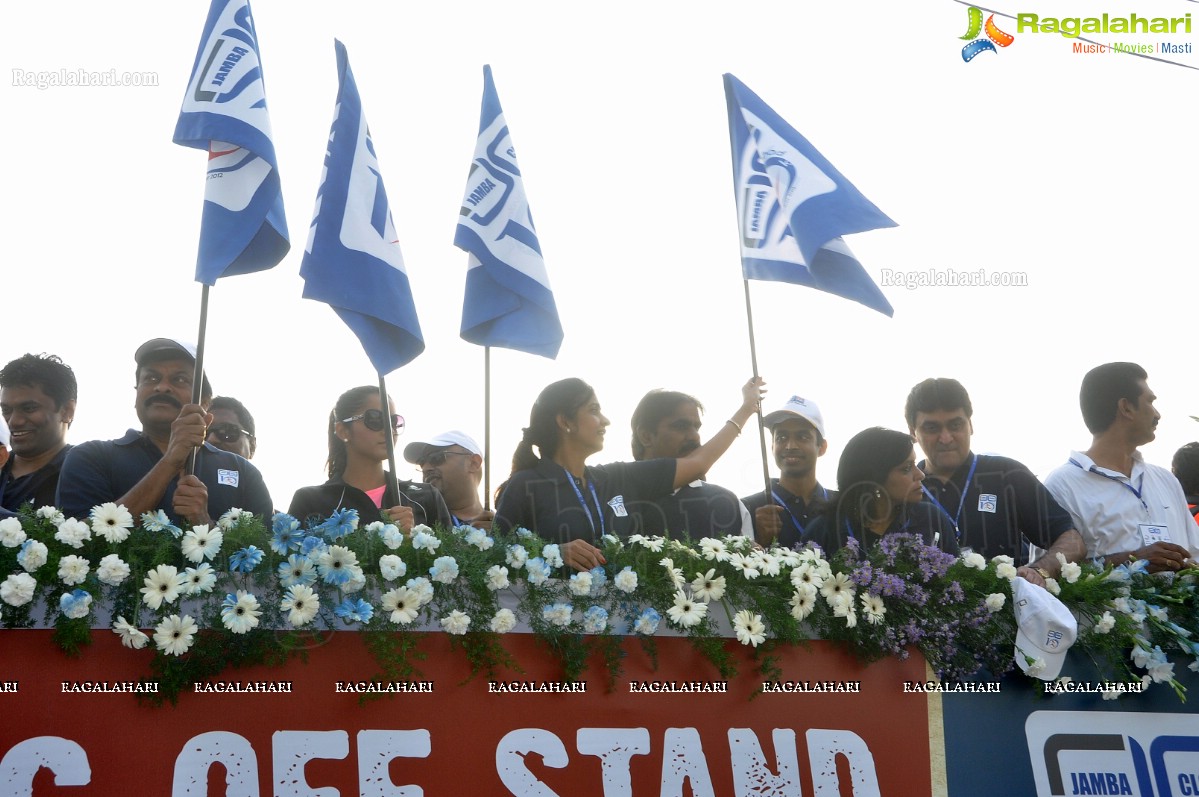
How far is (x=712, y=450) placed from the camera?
558 centimetres

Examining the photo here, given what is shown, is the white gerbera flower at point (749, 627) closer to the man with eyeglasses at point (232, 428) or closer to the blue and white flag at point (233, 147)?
the blue and white flag at point (233, 147)

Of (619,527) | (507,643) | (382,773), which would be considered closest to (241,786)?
(382,773)

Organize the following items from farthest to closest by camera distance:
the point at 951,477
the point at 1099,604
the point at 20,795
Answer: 1. the point at 951,477
2. the point at 1099,604
3. the point at 20,795

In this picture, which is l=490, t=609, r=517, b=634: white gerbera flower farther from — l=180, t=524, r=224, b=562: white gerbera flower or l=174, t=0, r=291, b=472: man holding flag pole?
l=174, t=0, r=291, b=472: man holding flag pole

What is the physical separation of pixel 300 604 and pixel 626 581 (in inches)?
45.9

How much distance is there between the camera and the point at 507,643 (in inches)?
173

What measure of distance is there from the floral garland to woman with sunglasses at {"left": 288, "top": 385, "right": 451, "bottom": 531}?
1234 millimetres

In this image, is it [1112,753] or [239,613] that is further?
[1112,753]

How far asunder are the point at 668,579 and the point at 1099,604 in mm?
1914

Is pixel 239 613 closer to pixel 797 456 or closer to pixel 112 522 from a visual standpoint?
pixel 112 522

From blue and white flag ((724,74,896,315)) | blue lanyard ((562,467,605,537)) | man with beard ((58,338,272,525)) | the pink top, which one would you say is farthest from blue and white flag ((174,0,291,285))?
blue and white flag ((724,74,896,315))

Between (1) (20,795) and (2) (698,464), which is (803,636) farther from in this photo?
(1) (20,795)

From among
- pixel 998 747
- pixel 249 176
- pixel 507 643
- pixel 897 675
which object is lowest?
pixel 998 747

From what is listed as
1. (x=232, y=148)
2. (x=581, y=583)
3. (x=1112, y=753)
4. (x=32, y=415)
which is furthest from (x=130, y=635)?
(x=1112, y=753)
